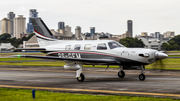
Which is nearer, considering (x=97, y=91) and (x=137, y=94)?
(x=137, y=94)

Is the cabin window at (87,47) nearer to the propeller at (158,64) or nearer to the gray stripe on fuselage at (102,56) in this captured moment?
the gray stripe on fuselage at (102,56)

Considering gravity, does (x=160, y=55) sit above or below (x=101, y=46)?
below

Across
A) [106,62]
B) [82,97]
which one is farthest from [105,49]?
[82,97]

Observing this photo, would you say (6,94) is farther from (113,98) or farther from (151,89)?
(151,89)

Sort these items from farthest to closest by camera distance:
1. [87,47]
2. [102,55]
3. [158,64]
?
[87,47] < [102,55] < [158,64]

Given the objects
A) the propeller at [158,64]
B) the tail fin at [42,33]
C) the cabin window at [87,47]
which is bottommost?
the propeller at [158,64]

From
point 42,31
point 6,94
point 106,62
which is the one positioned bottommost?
point 6,94

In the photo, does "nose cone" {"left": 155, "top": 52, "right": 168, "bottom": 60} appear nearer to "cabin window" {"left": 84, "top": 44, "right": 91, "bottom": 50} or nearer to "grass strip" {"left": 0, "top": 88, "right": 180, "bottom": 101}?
"cabin window" {"left": 84, "top": 44, "right": 91, "bottom": 50}

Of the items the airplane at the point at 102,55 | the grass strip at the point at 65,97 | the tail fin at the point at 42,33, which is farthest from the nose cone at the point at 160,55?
the tail fin at the point at 42,33

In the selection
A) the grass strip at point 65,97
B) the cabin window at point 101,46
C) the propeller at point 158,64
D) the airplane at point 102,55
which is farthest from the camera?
the cabin window at point 101,46

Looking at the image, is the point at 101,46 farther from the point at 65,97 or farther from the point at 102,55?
the point at 65,97

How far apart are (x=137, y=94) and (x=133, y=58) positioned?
20.2 feet

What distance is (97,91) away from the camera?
15.3m

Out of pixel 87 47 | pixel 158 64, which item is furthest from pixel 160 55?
pixel 87 47
